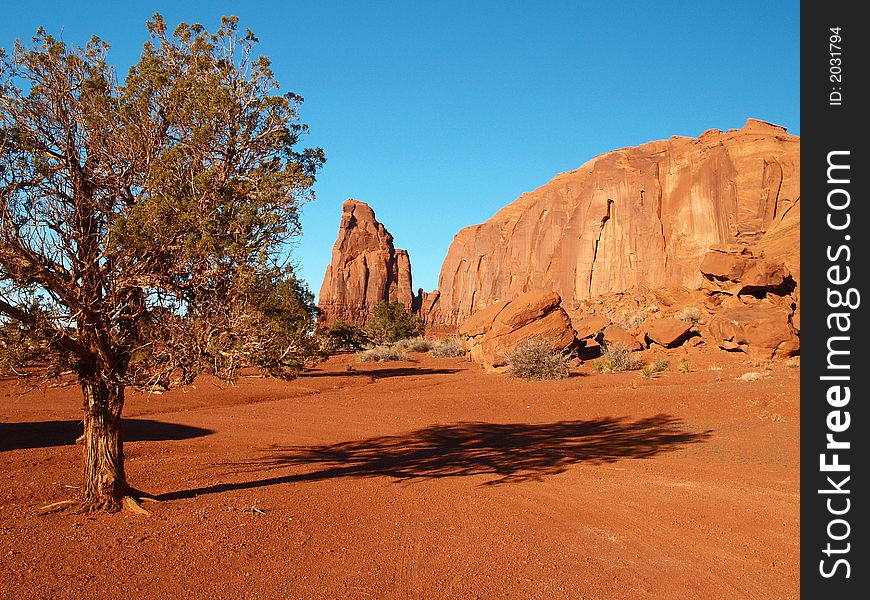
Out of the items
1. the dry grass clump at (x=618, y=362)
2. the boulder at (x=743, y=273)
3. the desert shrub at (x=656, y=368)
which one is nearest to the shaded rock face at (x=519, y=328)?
the dry grass clump at (x=618, y=362)

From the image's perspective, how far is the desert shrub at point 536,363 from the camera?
26.3 meters

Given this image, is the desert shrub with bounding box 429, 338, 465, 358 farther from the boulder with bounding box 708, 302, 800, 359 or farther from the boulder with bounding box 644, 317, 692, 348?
the boulder with bounding box 708, 302, 800, 359

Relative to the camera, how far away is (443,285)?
13712 cm

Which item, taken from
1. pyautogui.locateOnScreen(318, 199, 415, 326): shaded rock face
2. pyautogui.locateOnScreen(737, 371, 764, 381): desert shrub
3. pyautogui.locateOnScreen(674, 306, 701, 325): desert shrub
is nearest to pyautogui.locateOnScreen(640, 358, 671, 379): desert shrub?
pyautogui.locateOnScreen(737, 371, 764, 381): desert shrub

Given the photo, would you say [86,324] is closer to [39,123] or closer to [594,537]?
[39,123]

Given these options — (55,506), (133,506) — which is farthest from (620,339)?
(55,506)

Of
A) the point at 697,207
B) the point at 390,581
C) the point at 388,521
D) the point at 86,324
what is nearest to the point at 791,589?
the point at 390,581

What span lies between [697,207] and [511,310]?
43.0 m

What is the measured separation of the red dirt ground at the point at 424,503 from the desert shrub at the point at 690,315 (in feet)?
55.5

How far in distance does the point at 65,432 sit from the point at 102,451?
319 inches

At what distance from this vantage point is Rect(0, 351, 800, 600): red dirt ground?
5887mm

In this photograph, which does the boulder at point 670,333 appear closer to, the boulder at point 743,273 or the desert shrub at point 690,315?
the boulder at point 743,273

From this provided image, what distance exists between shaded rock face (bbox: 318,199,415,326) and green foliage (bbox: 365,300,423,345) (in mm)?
58102

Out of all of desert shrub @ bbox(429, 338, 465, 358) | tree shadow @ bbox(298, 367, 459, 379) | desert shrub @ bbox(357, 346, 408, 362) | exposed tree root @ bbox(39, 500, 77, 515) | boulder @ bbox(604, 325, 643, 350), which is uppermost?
boulder @ bbox(604, 325, 643, 350)
